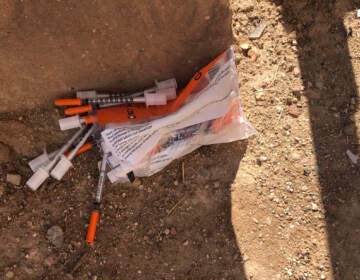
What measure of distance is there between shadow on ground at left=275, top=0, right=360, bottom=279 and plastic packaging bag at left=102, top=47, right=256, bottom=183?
0.51 meters

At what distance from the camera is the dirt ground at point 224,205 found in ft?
7.02

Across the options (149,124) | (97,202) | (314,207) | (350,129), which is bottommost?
(314,207)

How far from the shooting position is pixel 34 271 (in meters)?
2.10

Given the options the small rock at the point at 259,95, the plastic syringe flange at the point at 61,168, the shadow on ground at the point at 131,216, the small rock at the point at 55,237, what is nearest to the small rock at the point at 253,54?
the small rock at the point at 259,95

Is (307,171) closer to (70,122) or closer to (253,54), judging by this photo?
(253,54)

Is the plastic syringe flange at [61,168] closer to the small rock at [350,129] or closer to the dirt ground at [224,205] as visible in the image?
the dirt ground at [224,205]

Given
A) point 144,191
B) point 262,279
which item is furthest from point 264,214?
point 144,191

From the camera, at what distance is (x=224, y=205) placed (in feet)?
7.34

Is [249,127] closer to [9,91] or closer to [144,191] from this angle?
[144,191]

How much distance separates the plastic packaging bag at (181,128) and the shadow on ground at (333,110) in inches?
20.0

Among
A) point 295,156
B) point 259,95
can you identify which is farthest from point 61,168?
point 295,156

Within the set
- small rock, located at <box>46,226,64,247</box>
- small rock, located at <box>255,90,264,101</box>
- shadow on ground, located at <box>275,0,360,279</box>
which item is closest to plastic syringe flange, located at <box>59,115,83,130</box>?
small rock, located at <box>46,226,64,247</box>

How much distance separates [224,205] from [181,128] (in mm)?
482

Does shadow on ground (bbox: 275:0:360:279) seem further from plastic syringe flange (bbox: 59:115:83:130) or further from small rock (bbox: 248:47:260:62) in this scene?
plastic syringe flange (bbox: 59:115:83:130)
